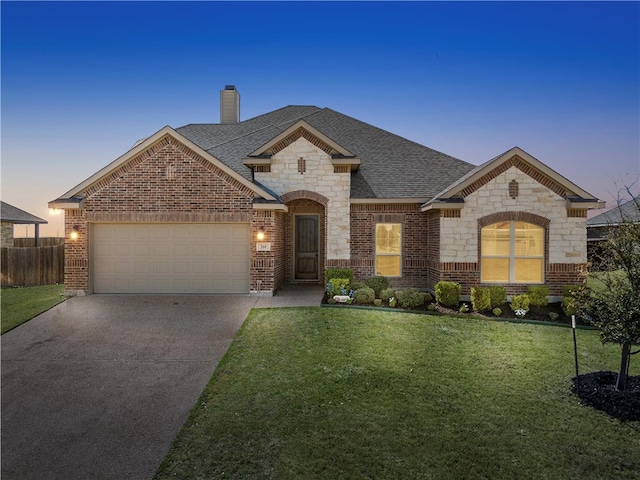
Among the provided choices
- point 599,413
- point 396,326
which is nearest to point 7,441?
point 396,326

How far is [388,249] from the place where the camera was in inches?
512

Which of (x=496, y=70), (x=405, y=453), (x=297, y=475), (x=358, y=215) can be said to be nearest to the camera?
(x=297, y=475)

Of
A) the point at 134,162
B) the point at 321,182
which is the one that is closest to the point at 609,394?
the point at 321,182

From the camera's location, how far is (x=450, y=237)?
1142 cm

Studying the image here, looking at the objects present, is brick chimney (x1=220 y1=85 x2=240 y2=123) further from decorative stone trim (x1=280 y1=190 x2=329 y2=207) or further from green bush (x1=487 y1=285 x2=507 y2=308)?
green bush (x1=487 y1=285 x2=507 y2=308)

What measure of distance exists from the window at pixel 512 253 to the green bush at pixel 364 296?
3.92m

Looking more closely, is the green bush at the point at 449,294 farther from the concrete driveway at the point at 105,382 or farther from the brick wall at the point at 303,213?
the concrete driveway at the point at 105,382

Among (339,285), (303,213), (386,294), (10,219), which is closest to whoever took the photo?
(386,294)

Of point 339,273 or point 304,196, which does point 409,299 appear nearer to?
point 339,273

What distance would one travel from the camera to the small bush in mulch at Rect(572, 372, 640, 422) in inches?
196

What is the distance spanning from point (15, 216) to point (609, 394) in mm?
28764

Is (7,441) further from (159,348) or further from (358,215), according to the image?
(358,215)

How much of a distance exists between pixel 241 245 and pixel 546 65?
16.2 m

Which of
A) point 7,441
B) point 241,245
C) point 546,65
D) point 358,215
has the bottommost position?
point 7,441
